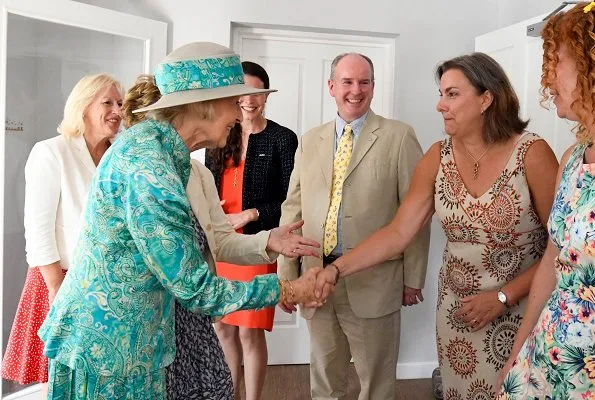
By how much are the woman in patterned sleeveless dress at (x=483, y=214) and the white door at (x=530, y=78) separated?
90 centimetres

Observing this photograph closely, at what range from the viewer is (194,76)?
1655mm

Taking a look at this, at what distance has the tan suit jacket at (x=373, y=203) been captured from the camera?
107 inches

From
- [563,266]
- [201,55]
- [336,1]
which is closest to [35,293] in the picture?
[201,55]

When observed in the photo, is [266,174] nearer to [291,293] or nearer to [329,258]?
[329,258]

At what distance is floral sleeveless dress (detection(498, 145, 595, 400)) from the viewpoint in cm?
143

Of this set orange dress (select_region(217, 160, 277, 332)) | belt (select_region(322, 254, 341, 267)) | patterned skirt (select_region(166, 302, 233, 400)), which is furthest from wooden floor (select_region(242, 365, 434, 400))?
patterned skirt (select_region(166, 302, 233, 400))

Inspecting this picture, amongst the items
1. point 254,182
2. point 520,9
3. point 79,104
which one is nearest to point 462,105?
point 254,182

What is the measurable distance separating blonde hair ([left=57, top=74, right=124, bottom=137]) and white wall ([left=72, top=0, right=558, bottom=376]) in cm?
122

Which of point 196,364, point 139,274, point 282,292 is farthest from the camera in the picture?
point 196,364

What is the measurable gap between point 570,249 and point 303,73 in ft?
9.71

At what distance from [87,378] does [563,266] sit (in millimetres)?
1149

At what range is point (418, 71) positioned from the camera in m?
4.10

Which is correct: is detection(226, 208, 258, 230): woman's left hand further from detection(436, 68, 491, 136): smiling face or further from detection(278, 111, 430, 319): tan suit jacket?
detection(436, 68, 491, 136): smiling face

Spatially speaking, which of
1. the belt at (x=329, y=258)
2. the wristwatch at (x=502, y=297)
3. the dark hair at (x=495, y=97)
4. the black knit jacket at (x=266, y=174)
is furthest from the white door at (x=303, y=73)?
the wristwatch at (x=502, y=297)
